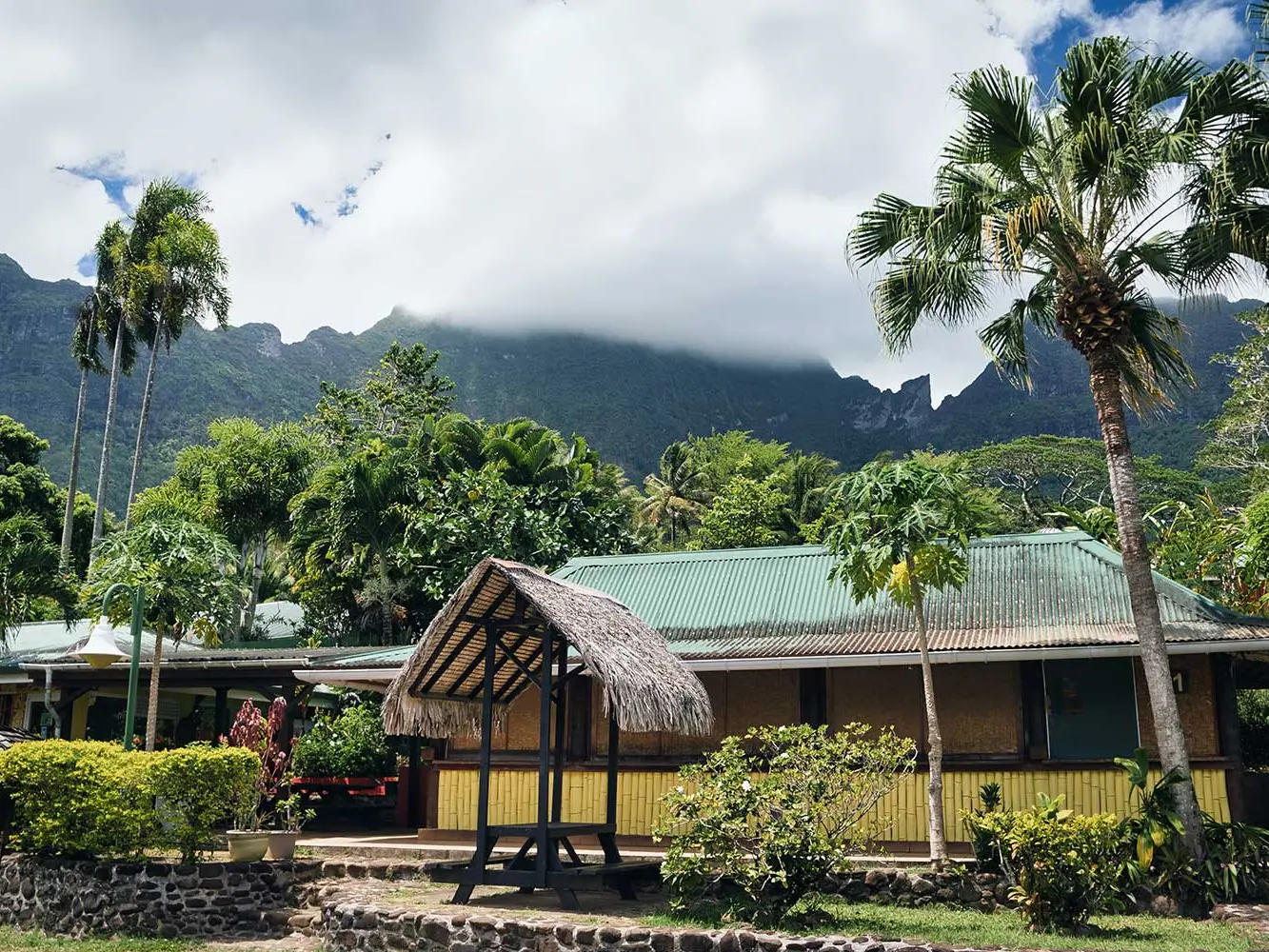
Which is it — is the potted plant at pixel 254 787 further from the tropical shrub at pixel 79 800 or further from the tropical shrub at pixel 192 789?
the tropical shrub at pixel 79 800

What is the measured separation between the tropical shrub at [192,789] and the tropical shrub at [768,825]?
5.39 meters

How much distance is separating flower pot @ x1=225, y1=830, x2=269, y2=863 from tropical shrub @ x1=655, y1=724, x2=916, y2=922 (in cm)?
520

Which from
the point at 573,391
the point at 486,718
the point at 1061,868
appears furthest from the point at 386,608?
the point at 573,391

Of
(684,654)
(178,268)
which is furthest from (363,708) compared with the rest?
(178,268)

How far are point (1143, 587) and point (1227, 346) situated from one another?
320 ft

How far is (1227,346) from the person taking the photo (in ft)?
323

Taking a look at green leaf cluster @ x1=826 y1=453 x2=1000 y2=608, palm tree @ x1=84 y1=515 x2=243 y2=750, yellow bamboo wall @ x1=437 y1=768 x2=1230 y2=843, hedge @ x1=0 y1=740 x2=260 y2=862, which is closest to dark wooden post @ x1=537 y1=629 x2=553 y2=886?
yellow bamboo wall @ x1=437 y1=768 x2=1230 y2=843

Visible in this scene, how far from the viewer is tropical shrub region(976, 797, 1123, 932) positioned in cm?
1047

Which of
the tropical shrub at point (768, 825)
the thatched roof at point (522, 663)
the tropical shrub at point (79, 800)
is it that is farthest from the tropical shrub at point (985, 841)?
the tropical shrub at point (79, 800)

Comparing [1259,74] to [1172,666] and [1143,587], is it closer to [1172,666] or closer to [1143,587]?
[1143,587]

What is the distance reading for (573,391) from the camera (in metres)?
116

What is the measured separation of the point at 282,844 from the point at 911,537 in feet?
26.7

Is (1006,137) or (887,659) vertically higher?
(1006,137)

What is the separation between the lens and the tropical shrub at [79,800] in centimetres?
1297
